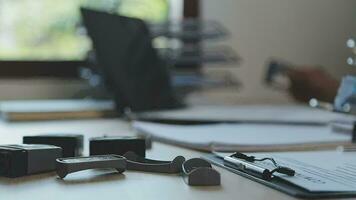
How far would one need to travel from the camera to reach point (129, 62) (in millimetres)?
1323

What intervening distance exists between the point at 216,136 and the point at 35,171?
357 mm

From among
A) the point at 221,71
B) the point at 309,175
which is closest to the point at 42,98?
the point at 221,71

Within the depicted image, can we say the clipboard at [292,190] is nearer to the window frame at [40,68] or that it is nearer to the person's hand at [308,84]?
the person's hand at [308,84]

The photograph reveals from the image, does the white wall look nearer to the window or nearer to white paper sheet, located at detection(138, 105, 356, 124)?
the window

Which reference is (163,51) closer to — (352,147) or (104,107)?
(104,107)

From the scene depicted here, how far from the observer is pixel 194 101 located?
1616 millimetres

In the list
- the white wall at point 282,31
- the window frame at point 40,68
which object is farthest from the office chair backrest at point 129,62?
the white wall at point 282,31

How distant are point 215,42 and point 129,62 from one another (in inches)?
26.2

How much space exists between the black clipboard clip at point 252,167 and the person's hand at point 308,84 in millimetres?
870

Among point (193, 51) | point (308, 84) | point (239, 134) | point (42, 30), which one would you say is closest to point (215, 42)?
point (193, 51)

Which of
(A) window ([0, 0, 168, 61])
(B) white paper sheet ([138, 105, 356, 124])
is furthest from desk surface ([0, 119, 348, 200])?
(A) window ([0, 0, 168, 61])

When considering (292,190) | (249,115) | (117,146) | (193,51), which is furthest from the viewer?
(193,51)

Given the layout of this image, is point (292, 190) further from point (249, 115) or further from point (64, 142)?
point (249, 115)

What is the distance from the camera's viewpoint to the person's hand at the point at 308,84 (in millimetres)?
1554
